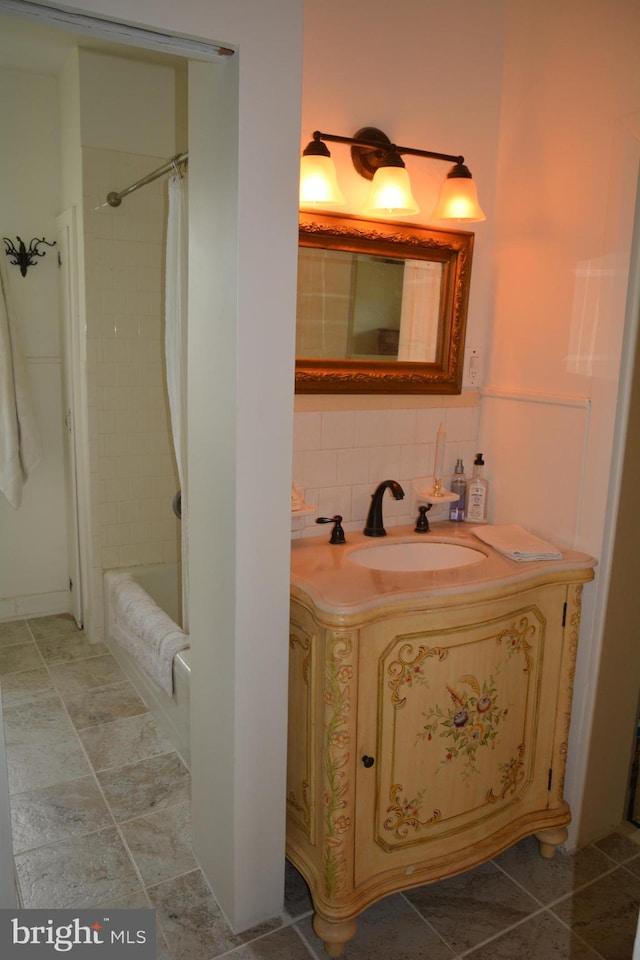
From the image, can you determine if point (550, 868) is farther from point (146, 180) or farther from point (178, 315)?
point (146, 180)

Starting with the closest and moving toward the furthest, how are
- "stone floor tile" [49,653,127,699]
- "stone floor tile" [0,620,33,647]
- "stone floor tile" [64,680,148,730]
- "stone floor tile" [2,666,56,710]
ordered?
"stone floor tile" [64,680,148,730] → "stone floor tile" [2,666,56,710] → "stone floor tile" [49,653,127,699] → "stone floor tile" [0,620,33,647]

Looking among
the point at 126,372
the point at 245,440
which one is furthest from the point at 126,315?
the point at 245,440

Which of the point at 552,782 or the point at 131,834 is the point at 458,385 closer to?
the point at 552,782

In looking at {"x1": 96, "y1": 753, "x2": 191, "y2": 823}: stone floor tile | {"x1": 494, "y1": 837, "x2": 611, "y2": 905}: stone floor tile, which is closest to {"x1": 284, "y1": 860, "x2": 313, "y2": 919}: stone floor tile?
{"x1": 96, "y1": 753, "x2": 191, "y2": 823}: stone floor tile

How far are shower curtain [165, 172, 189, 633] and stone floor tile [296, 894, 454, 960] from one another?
1259 millimetres

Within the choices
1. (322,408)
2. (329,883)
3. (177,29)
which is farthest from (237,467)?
(329,883)

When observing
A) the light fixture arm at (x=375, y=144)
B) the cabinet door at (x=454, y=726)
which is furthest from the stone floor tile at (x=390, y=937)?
the light fixture arm at (x=375, y=144)

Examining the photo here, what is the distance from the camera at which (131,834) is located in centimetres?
223

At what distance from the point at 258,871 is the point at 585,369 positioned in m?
1.68

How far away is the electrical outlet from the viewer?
248 centimetres

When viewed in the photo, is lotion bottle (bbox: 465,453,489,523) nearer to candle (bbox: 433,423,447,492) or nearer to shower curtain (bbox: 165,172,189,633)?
candle (bbox: 433,423,447,492)

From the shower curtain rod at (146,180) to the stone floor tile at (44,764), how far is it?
2.09 m

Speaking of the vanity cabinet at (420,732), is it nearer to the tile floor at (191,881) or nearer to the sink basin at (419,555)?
the tile floor at (191,881)

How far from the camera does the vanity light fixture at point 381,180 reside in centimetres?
197
